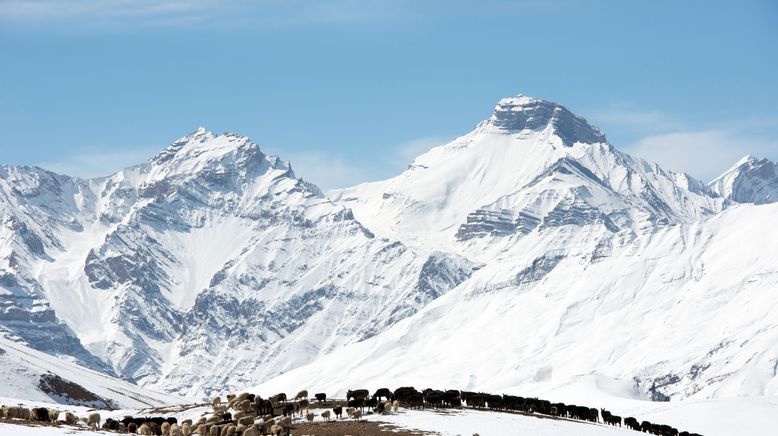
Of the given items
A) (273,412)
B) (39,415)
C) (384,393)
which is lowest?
(273,412)

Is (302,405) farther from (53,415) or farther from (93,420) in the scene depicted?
(53,415)

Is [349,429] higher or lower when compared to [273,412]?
lower

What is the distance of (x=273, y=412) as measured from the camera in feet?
325

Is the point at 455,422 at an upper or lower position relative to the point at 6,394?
lower

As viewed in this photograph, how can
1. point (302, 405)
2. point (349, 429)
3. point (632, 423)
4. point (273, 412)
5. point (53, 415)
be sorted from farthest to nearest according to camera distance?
point (632, 423), point (302, 405), point (53, 415), point (273, 412), point (349, 429)

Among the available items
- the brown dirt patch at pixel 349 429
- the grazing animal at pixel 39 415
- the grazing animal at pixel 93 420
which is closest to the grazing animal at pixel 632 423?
the brown dirt patch at pixel 349 429

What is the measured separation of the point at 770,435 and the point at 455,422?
7112 centimetres

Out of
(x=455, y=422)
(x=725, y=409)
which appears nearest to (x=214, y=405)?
(x=455, y=422)

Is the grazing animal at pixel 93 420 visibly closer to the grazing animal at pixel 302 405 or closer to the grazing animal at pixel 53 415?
the grazing animal at pixel 53 415

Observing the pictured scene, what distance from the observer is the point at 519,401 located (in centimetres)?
12112

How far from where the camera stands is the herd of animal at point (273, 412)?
293ft

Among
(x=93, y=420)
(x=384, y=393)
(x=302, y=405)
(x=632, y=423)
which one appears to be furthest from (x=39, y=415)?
(x=632, y=423)

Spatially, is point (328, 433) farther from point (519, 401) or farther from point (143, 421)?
point (519, 401)

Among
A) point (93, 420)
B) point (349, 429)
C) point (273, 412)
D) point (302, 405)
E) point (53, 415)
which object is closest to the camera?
point (349, 429)
